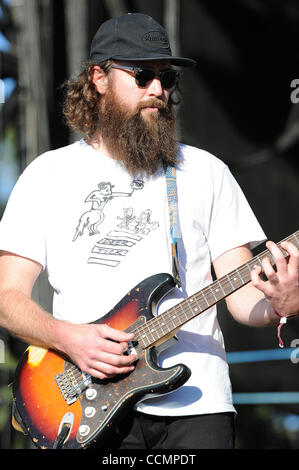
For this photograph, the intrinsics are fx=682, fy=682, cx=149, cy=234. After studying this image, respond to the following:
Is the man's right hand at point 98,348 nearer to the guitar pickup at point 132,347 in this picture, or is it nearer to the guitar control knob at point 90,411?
the guitar pickup at point 132,347

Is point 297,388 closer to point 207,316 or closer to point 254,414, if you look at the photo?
point 254,414

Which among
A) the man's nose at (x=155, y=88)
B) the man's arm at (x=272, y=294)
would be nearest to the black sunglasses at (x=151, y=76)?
the man's nose at (x=155, y=88)

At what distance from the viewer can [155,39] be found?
122 inches

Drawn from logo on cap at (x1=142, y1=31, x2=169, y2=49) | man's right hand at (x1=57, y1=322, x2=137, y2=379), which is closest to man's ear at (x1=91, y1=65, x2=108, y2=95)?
logo on cap at (x1=142, y1=31, x2=169, y2=49)

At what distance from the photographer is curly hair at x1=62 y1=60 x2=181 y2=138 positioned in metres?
3.37

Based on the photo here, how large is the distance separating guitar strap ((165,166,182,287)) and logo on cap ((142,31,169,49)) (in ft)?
1.88

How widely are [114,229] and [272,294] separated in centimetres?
75

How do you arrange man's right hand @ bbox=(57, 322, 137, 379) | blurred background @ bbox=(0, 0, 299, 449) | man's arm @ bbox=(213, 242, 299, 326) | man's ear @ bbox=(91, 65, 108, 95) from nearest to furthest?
man's arm @ bbox=(213, 242, 299, 326) < man's right hand @ bbox=(57, 322, 137, 379) < man's ear @ bbox=(91, 65, 108, 95) < blurred background @ bbox=(0, 0, 299, 449)

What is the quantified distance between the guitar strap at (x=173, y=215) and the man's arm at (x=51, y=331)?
0.33m

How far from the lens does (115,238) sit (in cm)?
285

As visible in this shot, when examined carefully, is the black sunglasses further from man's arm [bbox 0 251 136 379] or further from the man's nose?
man's arm [bbox 0 251 136 379]
